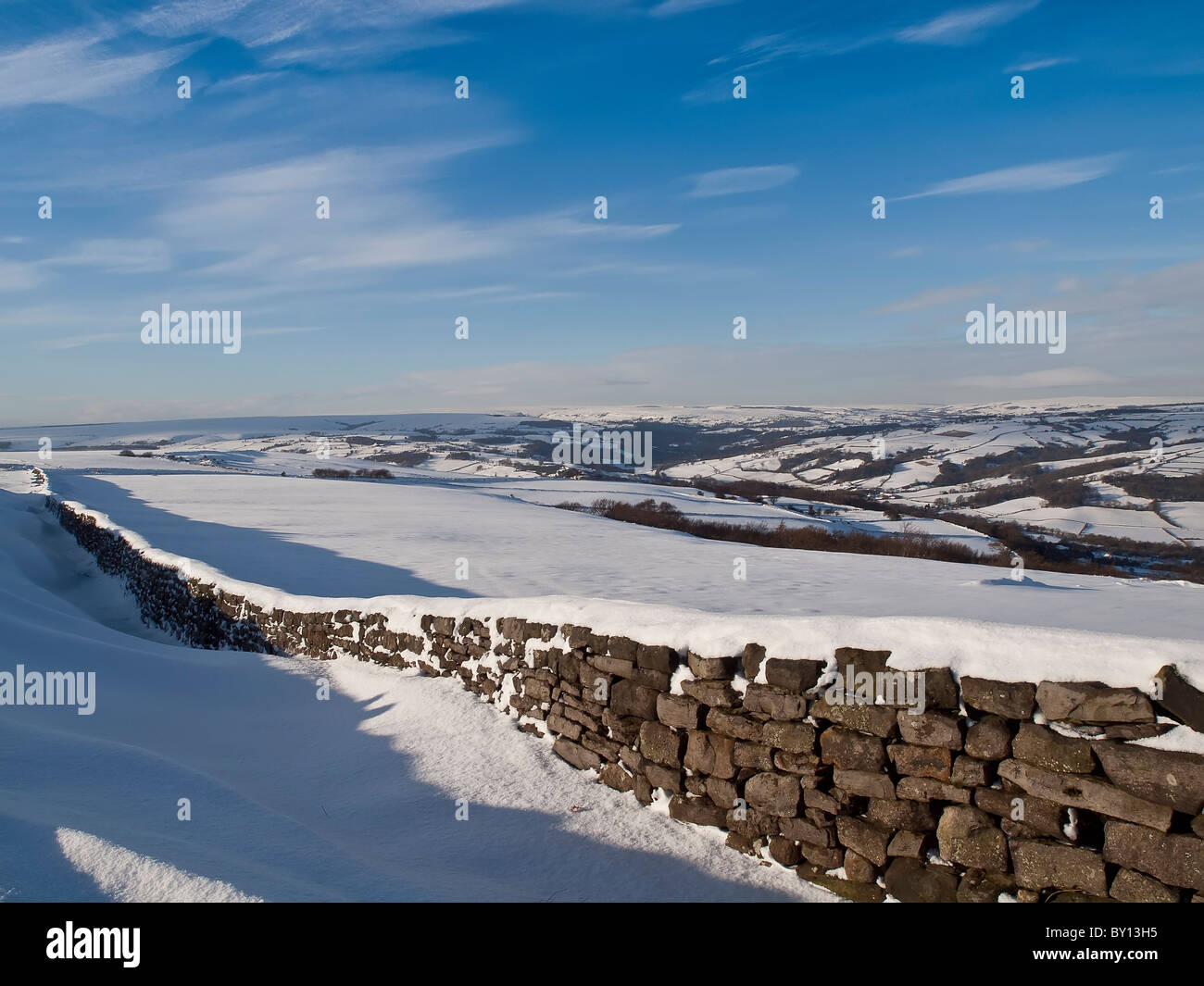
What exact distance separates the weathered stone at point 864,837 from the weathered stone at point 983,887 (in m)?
0.40

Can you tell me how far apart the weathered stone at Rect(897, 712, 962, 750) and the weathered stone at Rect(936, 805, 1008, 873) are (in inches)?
13.4

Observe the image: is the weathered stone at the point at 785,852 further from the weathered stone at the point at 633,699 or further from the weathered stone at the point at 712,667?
the weathered stone at the point at 633,699

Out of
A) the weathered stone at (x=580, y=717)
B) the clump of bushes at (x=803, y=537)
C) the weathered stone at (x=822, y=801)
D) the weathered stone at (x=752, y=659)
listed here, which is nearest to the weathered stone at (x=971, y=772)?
the weathered stone at (x=822, y=801)

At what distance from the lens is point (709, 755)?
4.75m

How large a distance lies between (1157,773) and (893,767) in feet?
3.95

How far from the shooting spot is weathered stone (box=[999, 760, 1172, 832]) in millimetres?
3164

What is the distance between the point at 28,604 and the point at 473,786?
28.9 feet

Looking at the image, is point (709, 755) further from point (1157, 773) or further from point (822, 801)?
point (1157, 773)

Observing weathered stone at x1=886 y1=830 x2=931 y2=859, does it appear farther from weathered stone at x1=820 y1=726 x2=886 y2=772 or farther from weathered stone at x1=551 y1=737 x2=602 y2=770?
weathered stone at x1=551 y1=737 x2=602 y2=770

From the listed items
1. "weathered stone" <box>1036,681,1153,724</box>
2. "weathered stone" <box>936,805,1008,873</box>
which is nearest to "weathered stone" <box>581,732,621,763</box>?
"weathered stone" <box>936,805,1008,873</box>

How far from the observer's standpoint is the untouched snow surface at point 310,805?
3.48 meters

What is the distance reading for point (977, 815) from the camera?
3676 millimetres

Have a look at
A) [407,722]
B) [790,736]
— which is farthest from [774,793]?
[407,722]
